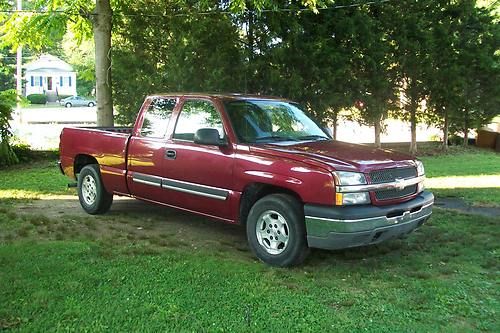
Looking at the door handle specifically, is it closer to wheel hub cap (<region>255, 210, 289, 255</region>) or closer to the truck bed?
the truck bed

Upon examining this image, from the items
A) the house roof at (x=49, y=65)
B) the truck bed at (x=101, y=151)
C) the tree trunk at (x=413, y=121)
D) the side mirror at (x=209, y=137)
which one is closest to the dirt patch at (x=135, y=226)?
the truck bed at (x=101, y=151)

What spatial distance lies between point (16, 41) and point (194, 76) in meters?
4.14

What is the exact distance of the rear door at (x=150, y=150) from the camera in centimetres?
684

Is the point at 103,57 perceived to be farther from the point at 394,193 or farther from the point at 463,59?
the point at 463,59

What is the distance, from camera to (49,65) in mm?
67750

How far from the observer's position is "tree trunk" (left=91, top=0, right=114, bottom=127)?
11234 millimetres

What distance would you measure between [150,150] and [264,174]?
1935 mm

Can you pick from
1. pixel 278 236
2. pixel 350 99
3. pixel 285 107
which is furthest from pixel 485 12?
pixel 278 236

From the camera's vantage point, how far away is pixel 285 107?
6949mm

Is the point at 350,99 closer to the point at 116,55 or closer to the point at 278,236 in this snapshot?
the point at 116,55

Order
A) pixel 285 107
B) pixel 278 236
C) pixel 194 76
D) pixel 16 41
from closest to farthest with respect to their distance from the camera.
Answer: pixel 278 236 → pixel 285 107 → pixel 16 41 → pixel 194 76

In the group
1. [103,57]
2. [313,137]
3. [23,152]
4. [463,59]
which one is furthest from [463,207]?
[23,152]

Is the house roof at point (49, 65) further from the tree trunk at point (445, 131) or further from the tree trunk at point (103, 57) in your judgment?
the tree trunk at point (103, 57)

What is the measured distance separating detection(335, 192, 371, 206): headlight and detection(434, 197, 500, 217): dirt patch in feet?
12.2
